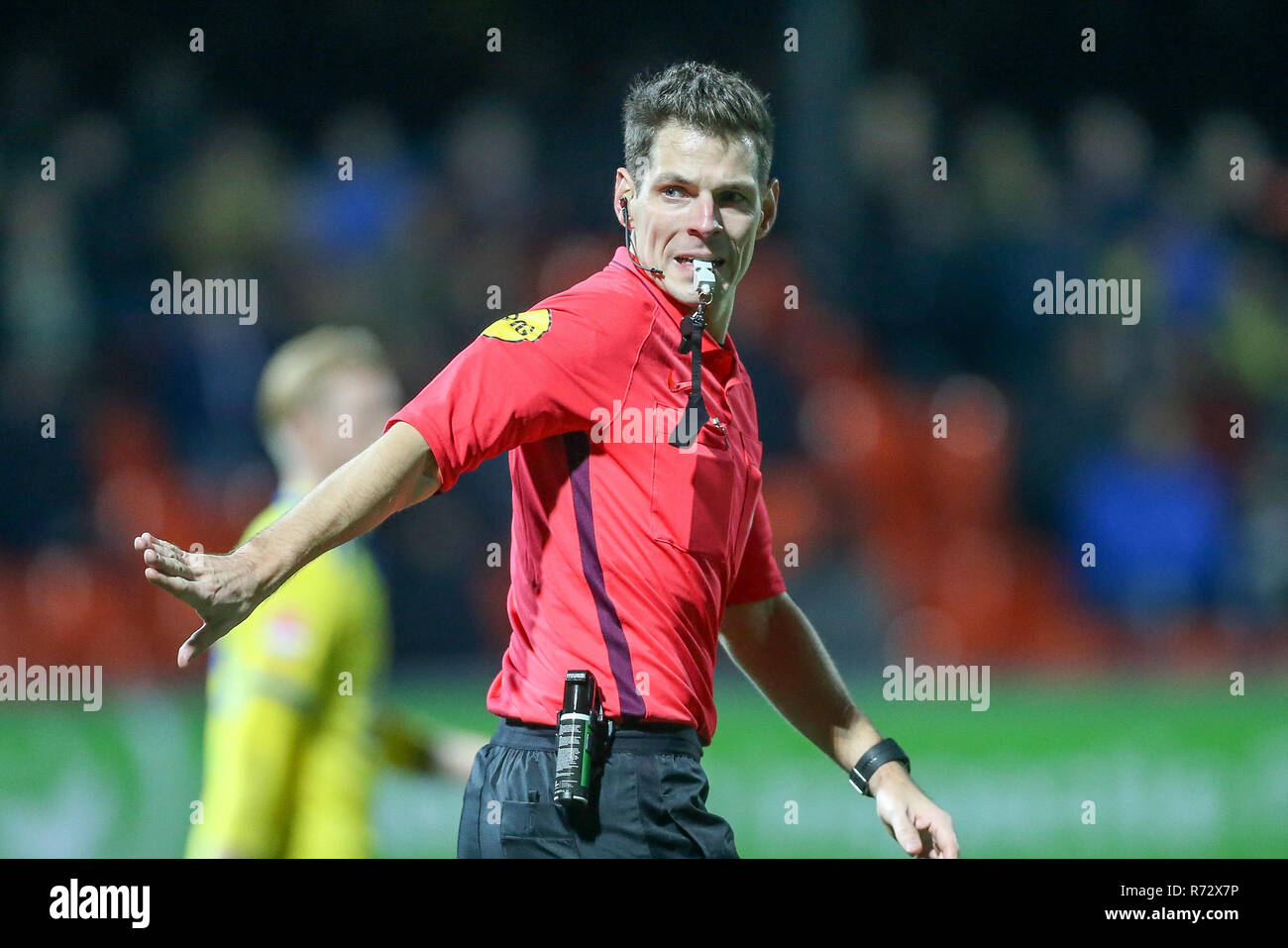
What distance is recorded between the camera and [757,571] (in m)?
3.62

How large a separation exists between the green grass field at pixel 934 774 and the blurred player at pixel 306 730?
2589 millimetres

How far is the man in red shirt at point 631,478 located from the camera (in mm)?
2951

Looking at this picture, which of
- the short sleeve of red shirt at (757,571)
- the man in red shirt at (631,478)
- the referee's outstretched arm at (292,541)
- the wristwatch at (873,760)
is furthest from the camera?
the short sleeve of red shirt at (757,571)

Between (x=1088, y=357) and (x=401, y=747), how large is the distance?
5828mm

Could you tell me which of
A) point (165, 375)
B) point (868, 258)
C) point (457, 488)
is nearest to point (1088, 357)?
point (868, 258)

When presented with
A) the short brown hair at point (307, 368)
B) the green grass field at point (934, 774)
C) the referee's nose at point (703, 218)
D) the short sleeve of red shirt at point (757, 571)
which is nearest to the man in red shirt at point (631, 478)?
the referee's nose at point (703, 218)

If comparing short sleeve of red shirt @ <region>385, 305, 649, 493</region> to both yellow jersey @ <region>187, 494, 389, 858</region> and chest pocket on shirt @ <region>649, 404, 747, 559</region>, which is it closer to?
chest pocket on shirt @ <region>649, 404, 747, 559</region>

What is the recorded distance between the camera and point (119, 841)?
685 centimetres

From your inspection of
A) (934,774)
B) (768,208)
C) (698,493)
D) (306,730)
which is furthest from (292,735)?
(934,774)

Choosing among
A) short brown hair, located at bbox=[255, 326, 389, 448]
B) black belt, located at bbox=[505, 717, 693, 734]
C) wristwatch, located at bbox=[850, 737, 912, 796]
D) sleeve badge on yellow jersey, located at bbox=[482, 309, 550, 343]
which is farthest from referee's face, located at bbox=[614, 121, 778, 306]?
short brown hair, located at bbox=[255, 326, 389, 448]

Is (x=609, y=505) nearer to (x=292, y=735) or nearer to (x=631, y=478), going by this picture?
(x=631, y=478)

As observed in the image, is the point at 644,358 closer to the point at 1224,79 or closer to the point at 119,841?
the point at 119,841

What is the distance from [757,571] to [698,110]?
40.8 inches

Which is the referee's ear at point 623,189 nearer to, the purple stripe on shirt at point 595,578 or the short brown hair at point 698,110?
the short brown hair at point 698,110
